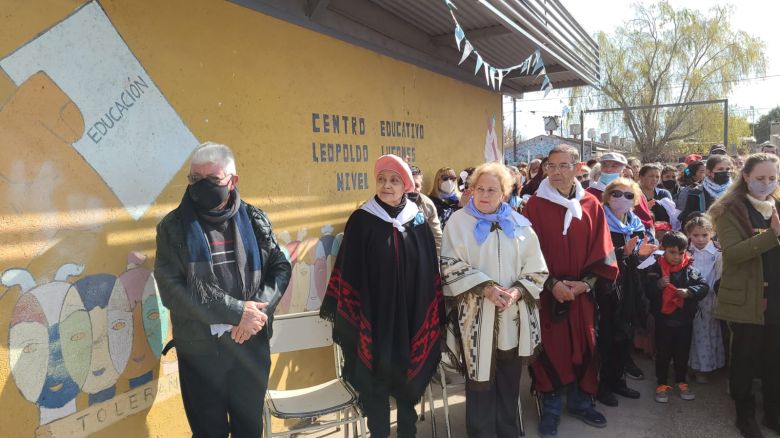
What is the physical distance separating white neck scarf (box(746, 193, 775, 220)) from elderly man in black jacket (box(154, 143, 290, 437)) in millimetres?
3218

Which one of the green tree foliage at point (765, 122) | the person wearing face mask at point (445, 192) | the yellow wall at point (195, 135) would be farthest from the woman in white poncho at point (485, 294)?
the green tree foliage at point (765, 122)

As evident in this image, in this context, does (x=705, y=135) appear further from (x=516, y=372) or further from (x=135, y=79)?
(x=135, y=79)

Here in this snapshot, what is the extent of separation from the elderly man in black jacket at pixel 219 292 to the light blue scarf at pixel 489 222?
1.21 m

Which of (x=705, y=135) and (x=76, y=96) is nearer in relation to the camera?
(x=76, y=96)

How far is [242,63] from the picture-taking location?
11.0ft

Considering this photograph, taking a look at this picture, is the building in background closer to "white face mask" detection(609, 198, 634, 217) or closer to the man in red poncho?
the man in red poncho

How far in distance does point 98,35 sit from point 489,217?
94.9 inches

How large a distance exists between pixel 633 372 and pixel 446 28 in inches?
152

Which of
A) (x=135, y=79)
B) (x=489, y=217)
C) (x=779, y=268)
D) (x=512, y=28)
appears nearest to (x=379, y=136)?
(x=512, y=28)

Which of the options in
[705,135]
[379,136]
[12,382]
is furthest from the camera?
[705,135]

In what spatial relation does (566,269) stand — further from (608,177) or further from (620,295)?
(608,177)

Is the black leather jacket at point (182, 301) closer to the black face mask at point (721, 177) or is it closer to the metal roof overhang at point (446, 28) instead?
the metal roof overhang at point (446, 28)

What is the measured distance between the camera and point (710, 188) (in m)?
5.15

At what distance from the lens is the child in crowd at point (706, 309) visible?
14.4ft
